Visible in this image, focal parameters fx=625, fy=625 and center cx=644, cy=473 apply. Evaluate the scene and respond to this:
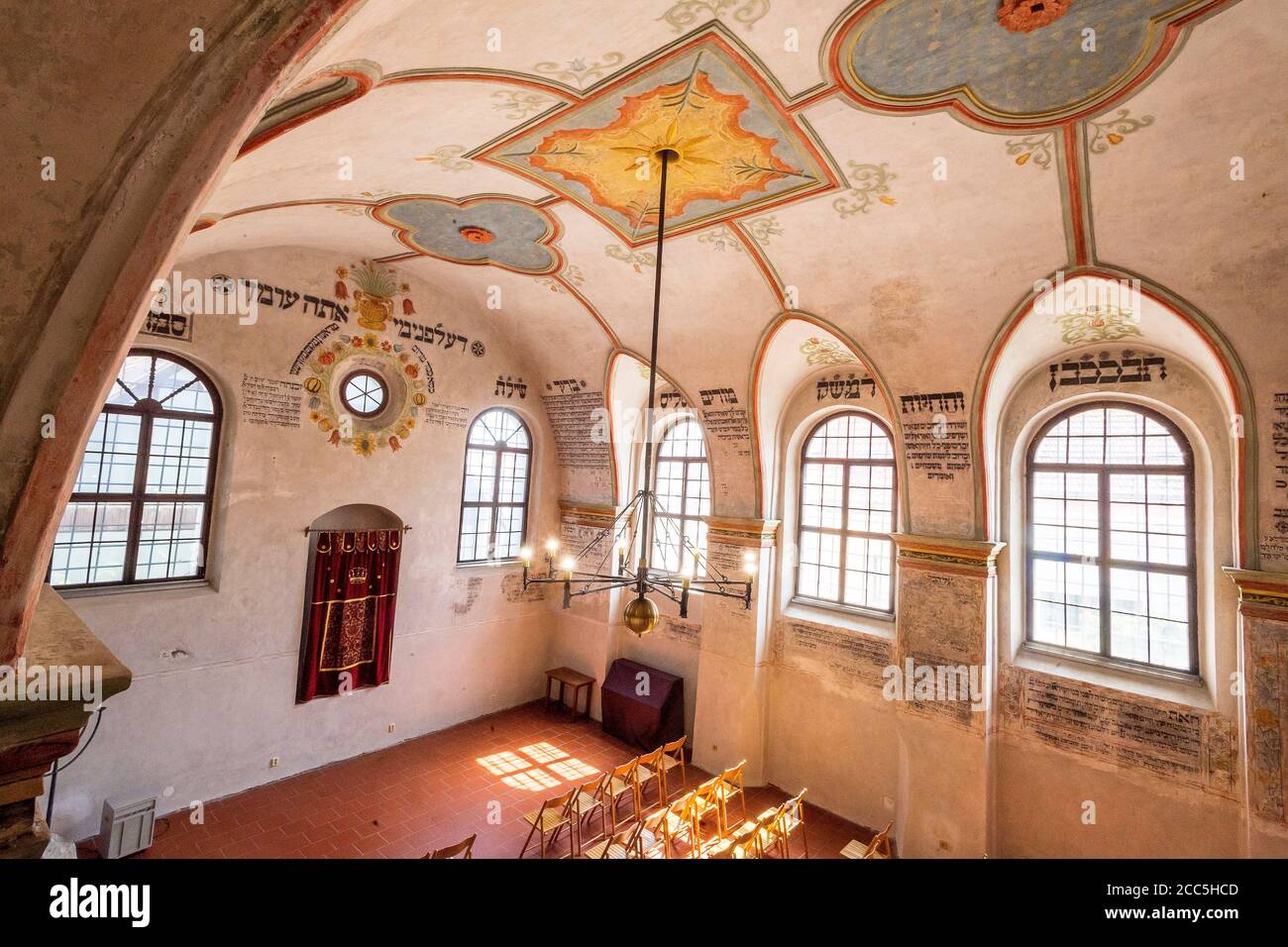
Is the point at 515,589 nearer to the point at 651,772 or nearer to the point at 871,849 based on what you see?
the point at 651,772

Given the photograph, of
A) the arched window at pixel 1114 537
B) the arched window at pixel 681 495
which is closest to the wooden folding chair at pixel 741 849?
the arched window at pixel 1114 537

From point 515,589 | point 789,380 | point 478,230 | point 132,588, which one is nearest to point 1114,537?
point 789,380

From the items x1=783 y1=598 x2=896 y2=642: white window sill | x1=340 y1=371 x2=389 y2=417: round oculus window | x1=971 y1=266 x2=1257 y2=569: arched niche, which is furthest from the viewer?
x1=340 y1=371 x2=389 y2=417: round oculus window

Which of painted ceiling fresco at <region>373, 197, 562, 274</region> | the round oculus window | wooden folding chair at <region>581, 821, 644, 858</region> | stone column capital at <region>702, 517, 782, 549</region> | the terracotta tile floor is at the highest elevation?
painted ceiling fresco at <region>373, 197, 562, 274</region>

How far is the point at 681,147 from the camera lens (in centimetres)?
462

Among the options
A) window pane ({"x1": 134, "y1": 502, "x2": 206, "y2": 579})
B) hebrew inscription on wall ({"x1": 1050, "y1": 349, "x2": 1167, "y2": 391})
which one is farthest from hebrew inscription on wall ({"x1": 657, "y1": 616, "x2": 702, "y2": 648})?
window pane ({"x1": 134, "y1": 502, "x2": 206, "y2": 579})

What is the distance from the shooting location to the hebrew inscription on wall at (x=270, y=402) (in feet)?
23.7

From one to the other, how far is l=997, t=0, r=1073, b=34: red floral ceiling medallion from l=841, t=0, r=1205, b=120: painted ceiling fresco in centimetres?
1

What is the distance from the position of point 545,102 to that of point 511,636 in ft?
26.2

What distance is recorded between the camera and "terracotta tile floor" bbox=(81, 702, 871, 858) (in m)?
6.40

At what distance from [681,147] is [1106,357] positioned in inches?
A: 193

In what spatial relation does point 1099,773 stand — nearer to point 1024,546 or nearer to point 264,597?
point 1024,546

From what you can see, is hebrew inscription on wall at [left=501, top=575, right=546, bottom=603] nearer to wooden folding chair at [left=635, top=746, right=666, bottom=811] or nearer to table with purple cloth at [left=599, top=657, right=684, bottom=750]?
table with purple cloth at [left=599, top=657, right=684, bottom=750]

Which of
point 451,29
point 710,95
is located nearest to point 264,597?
point 451,29
